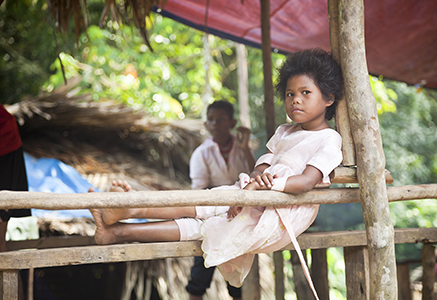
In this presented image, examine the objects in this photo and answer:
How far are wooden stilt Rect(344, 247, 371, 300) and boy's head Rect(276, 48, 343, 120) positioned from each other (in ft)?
2.59

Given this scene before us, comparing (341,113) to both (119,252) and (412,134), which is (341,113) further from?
(412,134)

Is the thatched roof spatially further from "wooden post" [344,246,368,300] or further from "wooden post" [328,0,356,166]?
"wooden post" [328,0,356,166]

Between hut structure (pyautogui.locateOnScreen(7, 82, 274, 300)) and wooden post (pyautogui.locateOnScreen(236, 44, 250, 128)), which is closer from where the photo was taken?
hut structure (pyautogui.locateOnScreen(7, 82, 274, 300))

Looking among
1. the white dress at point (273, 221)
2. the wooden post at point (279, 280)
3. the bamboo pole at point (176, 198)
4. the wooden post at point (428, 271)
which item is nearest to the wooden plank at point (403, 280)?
the wooden post at point (428, 271)

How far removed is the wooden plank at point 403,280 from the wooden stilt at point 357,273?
5.34 feet

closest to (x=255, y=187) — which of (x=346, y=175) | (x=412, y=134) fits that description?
(x=346, y=175)

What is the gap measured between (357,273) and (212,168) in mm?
1728

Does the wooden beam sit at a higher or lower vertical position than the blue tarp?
lower

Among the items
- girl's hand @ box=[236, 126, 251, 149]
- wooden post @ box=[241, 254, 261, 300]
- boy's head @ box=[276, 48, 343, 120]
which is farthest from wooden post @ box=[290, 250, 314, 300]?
boy's head @ box=[276, 48, 343, 120]

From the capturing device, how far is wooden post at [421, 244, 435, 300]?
2.60m

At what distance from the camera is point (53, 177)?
3508 millimetres

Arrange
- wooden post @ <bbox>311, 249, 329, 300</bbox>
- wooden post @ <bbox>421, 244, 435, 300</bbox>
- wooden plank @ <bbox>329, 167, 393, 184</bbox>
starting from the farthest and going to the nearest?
wooden post @ <bbox>311, 249, 329, 300</bbox>
wooden post @ <bbox>421, 244, 435, 300</bbox>
wooden plank @ <bbox>329, 167, 393, 184</bbox>

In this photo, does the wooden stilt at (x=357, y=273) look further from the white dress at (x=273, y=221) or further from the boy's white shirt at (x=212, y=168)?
the boy's white shirt at (x=212, y=168)

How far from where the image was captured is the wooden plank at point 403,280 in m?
3.36
